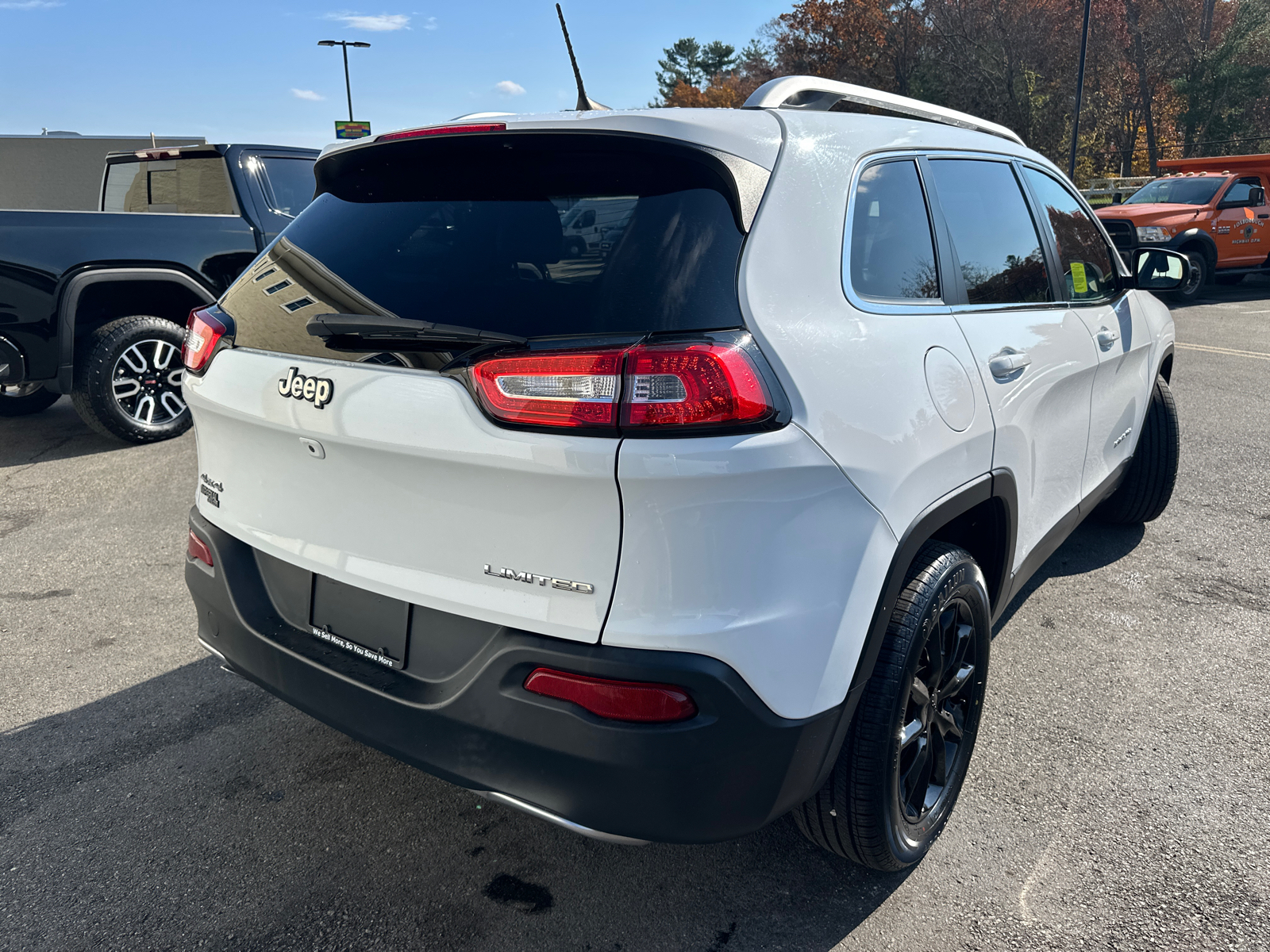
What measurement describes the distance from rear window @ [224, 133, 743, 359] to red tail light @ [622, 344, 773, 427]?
0.07 meters

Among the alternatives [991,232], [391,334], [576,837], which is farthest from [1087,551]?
[391,334]

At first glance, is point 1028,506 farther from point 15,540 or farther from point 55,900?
point 15,540

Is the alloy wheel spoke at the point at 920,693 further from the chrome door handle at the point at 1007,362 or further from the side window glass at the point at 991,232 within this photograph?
the side window glass at the point at 991,232

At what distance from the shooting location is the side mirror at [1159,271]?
3826 millimetres

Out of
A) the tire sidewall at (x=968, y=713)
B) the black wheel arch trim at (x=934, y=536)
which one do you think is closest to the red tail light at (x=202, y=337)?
→ the black wheel arch trim at (x=934, y=536)

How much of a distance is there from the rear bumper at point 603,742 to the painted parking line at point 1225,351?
32.9ft

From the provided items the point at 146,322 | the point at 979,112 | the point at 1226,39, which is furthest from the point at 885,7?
the point at 146,322

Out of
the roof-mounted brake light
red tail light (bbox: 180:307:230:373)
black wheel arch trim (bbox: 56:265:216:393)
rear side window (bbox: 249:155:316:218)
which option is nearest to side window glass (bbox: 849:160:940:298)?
the roof-mounted brake light

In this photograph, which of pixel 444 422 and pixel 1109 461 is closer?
pixel 444 422

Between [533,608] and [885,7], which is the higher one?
[885,7]

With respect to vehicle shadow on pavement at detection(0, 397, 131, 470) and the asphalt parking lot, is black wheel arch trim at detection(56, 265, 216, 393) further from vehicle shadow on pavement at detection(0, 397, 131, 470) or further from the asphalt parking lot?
the asphalt parking lot

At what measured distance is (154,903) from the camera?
7.16 feet

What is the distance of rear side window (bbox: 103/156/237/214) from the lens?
22.2 feet

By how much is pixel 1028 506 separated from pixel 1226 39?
4069cm
